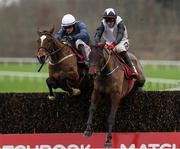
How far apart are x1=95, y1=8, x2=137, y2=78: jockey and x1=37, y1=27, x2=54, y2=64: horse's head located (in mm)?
798

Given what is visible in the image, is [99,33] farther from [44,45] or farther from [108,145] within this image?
[108,145]

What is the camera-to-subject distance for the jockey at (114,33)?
11.4m

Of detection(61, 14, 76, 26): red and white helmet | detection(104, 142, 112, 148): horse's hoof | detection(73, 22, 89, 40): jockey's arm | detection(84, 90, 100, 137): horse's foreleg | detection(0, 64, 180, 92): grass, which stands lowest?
detection(0, 64, 180, 92): grass

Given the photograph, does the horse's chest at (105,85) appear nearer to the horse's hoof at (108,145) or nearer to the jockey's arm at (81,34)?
the horse's hoof at (108,145)

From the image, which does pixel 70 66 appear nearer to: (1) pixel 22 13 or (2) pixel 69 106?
(2) pixel 69 106

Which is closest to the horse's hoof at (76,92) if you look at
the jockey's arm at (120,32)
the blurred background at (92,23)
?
the jockey's arm at (120,32)

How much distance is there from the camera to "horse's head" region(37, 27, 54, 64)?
36.3 ft

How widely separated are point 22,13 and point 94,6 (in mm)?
5891

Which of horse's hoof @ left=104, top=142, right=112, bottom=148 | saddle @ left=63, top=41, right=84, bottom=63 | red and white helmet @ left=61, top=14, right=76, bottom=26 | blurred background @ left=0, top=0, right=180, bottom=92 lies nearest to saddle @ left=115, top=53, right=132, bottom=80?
saddle @ left=63, top=41, right=84, bottom=63

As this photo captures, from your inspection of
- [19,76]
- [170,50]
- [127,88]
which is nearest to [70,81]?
[127,88]

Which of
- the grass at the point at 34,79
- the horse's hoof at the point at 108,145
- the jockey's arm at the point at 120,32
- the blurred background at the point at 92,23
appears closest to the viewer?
the horse's hoof at the point at 108,145

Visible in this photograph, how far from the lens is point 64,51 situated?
1187 cm

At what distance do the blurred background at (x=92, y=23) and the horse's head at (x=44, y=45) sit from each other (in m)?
26.0

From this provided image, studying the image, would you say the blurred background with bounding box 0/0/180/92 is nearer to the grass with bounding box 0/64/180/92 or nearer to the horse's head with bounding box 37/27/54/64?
the grass with bounding box 0/64/180/92
